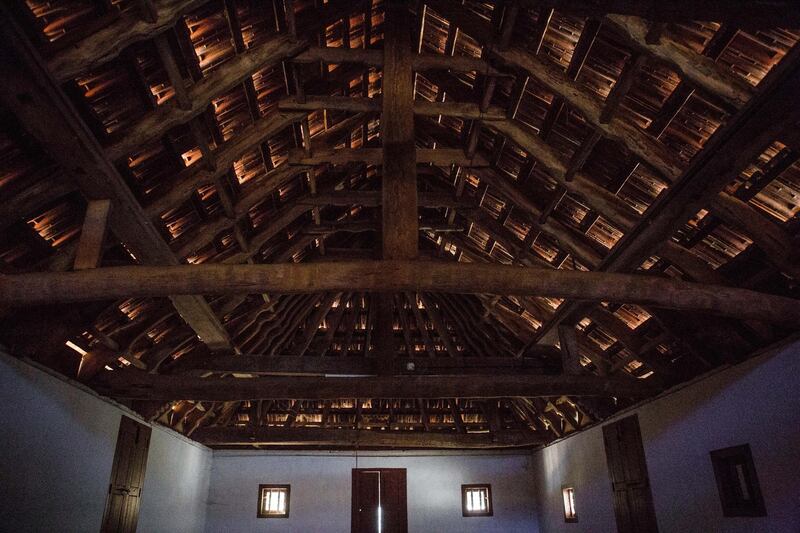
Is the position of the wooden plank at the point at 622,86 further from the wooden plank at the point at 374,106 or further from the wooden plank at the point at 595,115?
the wooden plank at the point at 374,106

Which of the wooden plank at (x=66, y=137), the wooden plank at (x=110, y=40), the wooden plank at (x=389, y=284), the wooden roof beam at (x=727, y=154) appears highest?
the wooden plank at (x=110, y=40)

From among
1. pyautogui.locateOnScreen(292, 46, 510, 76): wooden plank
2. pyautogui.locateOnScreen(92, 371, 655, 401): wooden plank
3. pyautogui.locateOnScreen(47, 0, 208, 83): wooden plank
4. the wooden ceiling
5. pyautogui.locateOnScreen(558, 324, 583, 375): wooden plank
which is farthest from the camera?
pyautogui.locateOnScreen(558, 324, 583, 375): wooden plank

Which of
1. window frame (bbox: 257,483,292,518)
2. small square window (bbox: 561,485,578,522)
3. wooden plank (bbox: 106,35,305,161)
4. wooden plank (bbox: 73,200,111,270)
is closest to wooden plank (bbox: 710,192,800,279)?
wooden plank (bbox: 106,35,305,161)

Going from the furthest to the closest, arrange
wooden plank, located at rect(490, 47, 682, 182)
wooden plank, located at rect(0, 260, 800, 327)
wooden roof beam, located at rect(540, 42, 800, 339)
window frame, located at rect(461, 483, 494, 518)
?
window frame, located at rect(461, 483, 494, 518)
wooden plank, located at rect(490, 47, 682, 182)
wooden plank, located at rect(0, 260, 800, 327)
wooden roof beam, located at rect(540, 42, 800, 339)

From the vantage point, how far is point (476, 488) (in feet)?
40.5

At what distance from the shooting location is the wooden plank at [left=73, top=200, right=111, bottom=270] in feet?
13.2

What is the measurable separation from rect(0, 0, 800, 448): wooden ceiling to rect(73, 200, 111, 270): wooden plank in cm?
2

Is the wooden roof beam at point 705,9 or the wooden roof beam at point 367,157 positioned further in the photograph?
the wooden roof beam at point 367,157

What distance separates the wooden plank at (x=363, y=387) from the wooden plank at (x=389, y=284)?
9.99ft

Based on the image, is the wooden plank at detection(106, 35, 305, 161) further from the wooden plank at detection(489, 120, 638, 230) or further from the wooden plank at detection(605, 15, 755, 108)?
the wooden plank at detection(605, 15, 755, 108)

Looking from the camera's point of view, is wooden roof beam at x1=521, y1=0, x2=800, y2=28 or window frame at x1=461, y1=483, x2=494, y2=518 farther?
window frame at x1=461, y1=483, x2=494, y2=518

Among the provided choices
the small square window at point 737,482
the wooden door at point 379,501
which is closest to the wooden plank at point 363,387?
the small square window at point 737,482

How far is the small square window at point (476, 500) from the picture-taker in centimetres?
1210

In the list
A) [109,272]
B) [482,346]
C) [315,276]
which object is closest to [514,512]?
[482,346]
